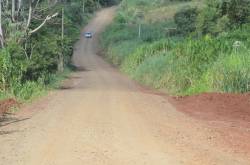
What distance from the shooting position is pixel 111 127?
51.2 feet

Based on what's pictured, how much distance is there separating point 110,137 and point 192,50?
1774 cm

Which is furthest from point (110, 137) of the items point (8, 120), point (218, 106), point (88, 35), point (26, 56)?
A: point (88, 35)

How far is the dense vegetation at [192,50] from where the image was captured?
78.5 ft

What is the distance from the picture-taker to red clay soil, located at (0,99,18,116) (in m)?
21.0

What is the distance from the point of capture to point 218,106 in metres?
20.3

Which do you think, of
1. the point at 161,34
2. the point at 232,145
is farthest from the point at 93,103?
the point at 161,34

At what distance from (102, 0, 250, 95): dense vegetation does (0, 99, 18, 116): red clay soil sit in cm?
776

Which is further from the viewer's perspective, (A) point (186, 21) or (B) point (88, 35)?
(B) point (88, 35)

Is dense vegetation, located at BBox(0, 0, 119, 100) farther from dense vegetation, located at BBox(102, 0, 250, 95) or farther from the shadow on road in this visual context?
the shadow on road

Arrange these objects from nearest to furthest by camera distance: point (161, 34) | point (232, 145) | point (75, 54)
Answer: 1. point (232, 145)
2. point (161, 34)
3. point (75, 54)

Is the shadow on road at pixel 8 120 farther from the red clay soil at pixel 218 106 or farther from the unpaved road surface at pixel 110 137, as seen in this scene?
the red clay soil at pixel 218 106

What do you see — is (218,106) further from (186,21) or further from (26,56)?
(186,21)

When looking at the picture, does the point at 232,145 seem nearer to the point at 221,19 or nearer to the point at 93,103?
the point at 93,103

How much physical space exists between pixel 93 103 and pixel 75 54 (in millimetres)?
66147
